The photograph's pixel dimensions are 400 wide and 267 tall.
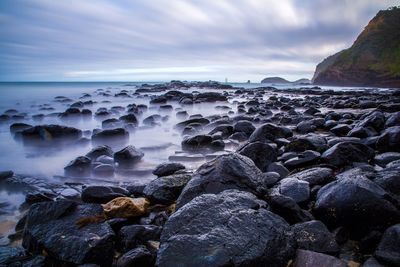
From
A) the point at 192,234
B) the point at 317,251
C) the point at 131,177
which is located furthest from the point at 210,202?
the point at 131,177

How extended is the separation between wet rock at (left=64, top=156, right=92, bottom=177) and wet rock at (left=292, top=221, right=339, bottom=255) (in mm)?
3756

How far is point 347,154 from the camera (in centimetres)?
446

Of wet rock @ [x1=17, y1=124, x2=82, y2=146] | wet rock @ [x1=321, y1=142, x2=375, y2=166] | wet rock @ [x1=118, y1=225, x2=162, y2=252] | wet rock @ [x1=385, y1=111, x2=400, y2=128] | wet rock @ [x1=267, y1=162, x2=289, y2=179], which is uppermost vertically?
wet rock @ [x1=385, y1=111, x2=400, y2=128]

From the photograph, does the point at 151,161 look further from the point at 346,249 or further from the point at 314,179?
the point at 346,249

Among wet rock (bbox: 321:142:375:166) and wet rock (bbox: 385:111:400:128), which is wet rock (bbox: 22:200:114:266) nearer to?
wet rock (bbox: 321:142:375:166)

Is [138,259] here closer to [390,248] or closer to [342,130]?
[390,248]

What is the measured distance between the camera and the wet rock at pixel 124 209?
313 cm

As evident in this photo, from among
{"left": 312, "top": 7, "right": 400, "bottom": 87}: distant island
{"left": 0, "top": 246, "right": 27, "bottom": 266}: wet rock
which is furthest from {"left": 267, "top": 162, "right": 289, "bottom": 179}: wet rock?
{"left": 312, "top": 7, "right": 400, "bottom": 87}: distant island

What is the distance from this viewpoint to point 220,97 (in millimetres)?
24500

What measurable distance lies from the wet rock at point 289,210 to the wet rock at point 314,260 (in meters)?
0.52

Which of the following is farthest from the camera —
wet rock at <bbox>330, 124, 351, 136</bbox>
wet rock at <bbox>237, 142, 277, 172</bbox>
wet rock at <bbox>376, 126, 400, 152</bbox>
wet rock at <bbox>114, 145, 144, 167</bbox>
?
wet rock at <bbox>330, 124, 351, 136</bbox>

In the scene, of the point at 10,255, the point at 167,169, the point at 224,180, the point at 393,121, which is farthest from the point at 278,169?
the point at 393,121

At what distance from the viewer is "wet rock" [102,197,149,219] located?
3.13 m

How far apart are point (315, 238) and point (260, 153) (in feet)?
7.90
